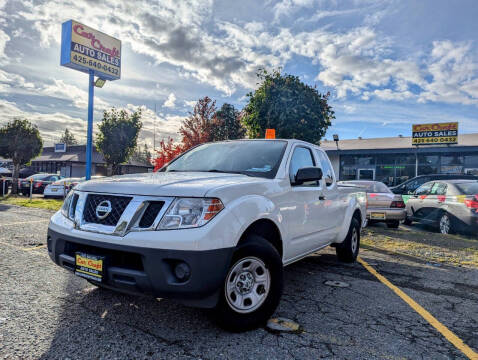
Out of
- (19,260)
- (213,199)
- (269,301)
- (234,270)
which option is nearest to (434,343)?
(269,301)

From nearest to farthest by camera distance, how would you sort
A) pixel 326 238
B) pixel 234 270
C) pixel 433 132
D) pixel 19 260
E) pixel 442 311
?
pixel 234 270
pixel 442 311
pixel 326 238
pixel 19 260
pixel 433 132

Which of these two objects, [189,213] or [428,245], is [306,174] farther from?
[428,245]

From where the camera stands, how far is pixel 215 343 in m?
2.68

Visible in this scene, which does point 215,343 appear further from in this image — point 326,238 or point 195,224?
point 326,238

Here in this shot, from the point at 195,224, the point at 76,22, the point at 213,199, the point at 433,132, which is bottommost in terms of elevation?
the point at 195,224

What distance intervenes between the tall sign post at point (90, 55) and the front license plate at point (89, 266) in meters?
11.6

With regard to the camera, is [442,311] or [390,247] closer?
[442,311]

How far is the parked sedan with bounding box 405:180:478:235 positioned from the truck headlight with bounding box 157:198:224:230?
774 cm

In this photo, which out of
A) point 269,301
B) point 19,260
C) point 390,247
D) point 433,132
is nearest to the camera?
point 269,301

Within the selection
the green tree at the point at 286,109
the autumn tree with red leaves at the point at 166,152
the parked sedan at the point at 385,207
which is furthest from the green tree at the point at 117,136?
the parked sedan at the point at 385,207

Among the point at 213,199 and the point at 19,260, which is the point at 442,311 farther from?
the point at 19,260

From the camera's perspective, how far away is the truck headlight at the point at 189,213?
2.58 meters

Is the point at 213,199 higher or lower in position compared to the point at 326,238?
higher

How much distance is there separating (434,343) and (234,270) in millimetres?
1699
